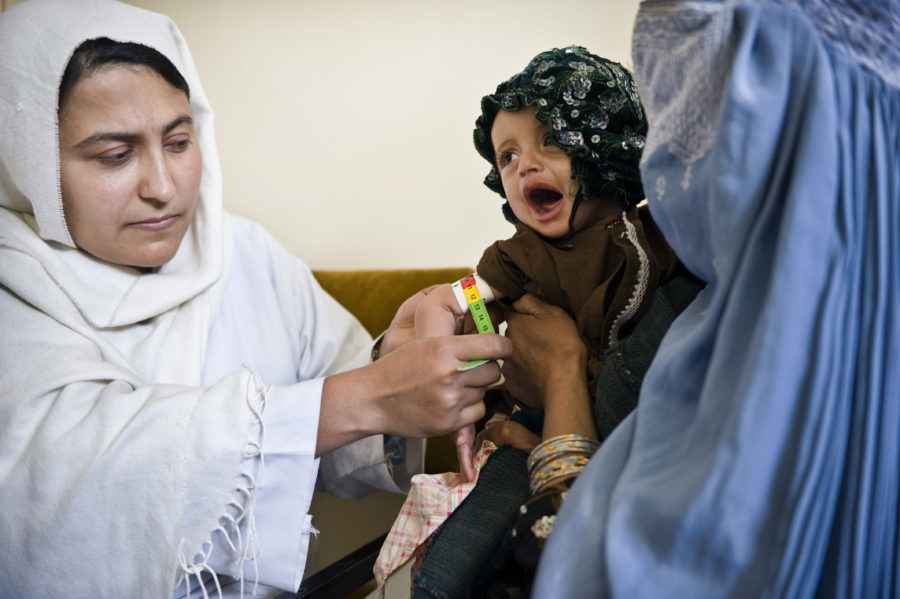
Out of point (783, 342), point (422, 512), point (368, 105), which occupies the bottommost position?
point (422, 512)

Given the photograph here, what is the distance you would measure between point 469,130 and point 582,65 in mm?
461

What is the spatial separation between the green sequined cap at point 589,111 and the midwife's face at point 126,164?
26.1 inches

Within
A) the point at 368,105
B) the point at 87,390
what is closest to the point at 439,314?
the point at 87,390

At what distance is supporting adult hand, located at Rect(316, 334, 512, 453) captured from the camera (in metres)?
0.97

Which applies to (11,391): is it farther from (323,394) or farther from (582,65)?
(582,65)

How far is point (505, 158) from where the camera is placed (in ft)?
3.34

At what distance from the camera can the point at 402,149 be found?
1517 millimetres

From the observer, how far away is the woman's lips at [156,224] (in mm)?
1235

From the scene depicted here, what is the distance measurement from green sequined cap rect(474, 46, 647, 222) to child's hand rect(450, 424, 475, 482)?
41 centimetres

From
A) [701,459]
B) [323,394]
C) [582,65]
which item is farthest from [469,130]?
[701,459]

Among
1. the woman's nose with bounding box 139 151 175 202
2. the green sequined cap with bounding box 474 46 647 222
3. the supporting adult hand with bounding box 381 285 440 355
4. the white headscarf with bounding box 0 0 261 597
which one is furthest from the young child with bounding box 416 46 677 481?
the woman's nose with bounding box 139 151 175 202

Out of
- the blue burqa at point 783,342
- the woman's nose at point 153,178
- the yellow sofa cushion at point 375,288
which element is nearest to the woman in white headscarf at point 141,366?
the woman's nose at point 153,178

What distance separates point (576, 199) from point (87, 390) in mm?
835

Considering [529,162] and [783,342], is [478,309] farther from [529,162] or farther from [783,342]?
[783,342]
